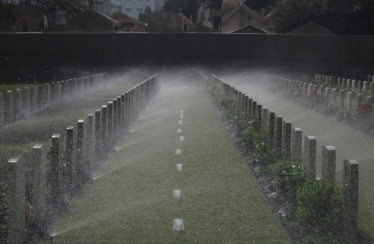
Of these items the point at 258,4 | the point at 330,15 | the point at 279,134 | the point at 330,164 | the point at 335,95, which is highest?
the point at 258,4

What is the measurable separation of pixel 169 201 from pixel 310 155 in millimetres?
1757

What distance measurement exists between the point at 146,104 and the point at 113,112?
32.9 feet

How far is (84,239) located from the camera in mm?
7047

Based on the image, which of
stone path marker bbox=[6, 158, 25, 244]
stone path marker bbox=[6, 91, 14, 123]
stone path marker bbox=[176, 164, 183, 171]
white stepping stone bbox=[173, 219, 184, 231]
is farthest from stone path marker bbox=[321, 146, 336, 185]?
stone path marker bbox=[6, 91, 14, 123]

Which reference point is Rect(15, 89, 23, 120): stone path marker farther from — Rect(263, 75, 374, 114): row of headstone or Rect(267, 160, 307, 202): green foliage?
Rect(267, 160, 307, 202): green foliage

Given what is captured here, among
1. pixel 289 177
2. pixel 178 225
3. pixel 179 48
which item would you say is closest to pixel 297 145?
pixel 289 177

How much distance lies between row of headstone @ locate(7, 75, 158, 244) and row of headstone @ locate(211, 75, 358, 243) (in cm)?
282

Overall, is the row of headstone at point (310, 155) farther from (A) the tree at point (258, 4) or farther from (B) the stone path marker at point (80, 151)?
(A) the tree at point (258, 4)

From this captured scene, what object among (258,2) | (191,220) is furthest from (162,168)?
(258,2)

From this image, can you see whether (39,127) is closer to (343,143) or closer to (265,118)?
(265,118)

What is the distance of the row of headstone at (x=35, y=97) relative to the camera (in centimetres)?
1847

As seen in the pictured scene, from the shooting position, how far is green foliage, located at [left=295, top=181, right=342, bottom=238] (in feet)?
22.4

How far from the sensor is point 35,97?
2147cm

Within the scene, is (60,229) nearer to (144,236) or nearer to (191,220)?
(144,236)
